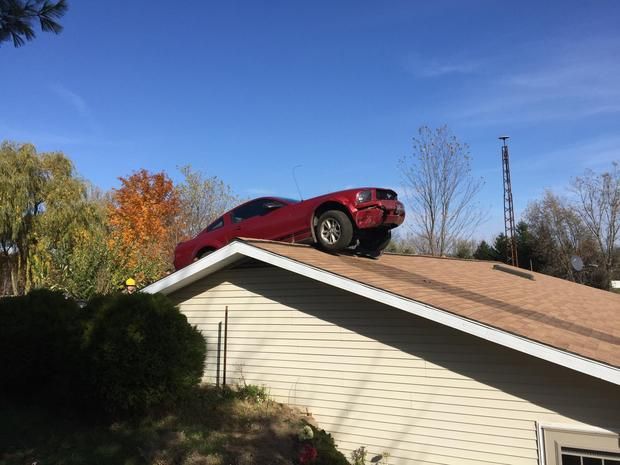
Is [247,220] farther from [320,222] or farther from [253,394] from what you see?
[253,394]

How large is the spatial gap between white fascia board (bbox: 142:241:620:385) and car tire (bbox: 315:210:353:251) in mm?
1512

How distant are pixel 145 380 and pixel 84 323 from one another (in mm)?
1439

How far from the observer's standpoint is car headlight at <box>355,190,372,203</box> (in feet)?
28.7

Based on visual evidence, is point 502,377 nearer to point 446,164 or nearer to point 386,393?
point 386,393

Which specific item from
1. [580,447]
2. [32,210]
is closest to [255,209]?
[580,447]

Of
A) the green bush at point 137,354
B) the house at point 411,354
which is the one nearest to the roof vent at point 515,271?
the house at point 411,354

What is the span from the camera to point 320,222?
9.30m

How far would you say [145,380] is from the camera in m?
7.25

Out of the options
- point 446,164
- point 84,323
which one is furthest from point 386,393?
point 446,164

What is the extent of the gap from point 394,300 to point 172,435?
373 cm

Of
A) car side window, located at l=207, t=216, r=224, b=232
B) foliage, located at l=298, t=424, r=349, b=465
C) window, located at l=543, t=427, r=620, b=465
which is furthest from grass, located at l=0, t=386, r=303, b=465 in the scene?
car side window, located at l=207, t=216, r=224, b=232

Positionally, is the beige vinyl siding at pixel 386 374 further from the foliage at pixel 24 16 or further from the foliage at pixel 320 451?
the foliage at pixel 24 16

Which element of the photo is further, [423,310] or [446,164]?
[446,164]

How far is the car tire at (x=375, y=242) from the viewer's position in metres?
9.91
